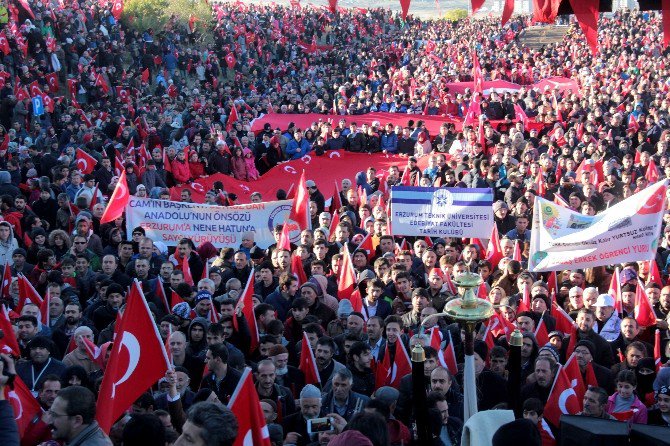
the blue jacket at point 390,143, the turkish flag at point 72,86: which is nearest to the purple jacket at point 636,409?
the blue jacket at point 390,143

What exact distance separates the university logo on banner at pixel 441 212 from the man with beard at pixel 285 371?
14.0 ft

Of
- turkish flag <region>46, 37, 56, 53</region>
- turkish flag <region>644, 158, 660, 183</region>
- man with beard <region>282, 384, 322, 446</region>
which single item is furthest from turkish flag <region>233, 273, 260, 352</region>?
turkish flag <region>46, 37, 56, 53</region>

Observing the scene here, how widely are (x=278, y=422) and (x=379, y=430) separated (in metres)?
2.10

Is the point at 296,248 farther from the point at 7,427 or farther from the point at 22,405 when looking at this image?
the point at 7,427

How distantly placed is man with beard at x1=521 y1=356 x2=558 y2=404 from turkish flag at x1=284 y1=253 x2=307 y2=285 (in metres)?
3.70

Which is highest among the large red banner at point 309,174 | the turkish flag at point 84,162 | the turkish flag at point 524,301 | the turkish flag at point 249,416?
the turkish flag at point 249,416

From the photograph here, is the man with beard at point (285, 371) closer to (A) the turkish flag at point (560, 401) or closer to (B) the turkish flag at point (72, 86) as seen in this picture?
(A) the turkish flag at point (560, 401)

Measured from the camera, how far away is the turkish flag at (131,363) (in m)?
5.79

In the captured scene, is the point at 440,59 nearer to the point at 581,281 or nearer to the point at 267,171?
the point at 267,171

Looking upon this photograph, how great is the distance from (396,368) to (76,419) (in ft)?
10.9

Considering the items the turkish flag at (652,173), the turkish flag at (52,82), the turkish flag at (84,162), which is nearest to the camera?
the turkish flag at (652,173)

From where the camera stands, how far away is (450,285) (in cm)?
979

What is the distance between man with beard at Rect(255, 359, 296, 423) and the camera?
683cm

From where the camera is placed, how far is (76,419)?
15.6 feet
